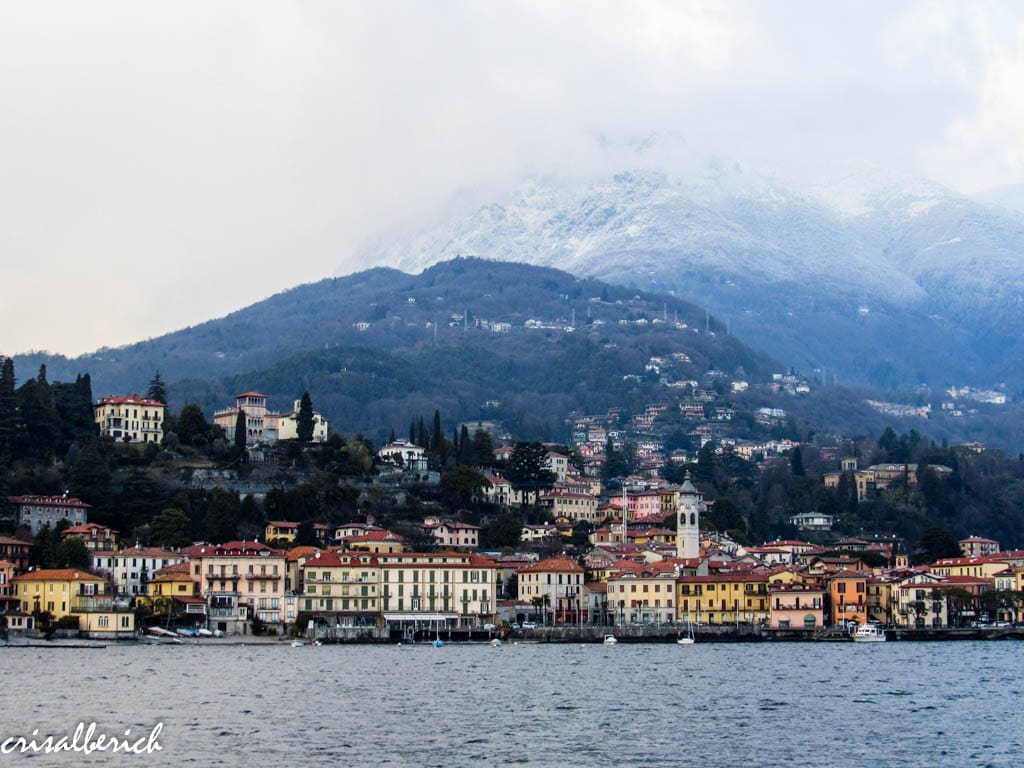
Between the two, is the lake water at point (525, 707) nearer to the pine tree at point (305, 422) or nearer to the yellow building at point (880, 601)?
the yellow building at point (880, 601)

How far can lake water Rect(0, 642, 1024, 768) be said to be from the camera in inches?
2050

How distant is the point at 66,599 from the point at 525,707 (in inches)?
1901

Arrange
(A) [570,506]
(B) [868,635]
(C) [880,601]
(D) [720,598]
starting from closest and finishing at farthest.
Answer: (B) [868,635] → (D) [720,598] → (C) [880,601] → (A) [570,506]

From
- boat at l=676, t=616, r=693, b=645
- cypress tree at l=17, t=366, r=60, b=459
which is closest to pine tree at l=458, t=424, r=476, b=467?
cypress tree at l=17, t=366, r=60, b=459

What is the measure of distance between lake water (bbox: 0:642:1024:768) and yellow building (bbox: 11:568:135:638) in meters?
9.34

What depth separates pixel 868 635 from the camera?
368 ft

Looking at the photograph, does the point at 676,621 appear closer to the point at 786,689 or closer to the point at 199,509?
the point at 199,509

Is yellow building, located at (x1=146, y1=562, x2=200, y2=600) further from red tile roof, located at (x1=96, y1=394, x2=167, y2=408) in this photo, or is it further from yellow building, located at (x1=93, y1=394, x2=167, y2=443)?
red tile roof, located at (x1=96, y1=394, x2=167, y2=408)

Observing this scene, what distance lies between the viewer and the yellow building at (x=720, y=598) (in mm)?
116312

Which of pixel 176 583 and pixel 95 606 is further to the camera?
pixel 176 583

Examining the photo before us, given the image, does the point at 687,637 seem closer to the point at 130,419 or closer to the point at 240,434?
the point at 240,434

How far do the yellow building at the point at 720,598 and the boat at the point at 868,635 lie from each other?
6.38 metres

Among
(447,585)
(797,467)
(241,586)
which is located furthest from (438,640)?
(797,467)

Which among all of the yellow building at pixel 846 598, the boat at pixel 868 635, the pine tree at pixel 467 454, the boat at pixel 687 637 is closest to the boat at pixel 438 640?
the boat at pixel 687 637
